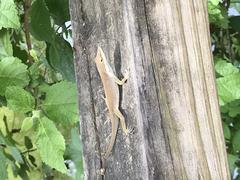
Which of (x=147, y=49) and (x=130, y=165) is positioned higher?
(x=147, y=49)

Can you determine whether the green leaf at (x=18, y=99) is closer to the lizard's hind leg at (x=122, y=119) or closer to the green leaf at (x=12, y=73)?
the green leaf at (x=12, y=73)

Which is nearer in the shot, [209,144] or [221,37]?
[209,144]

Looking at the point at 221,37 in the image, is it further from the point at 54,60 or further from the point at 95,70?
the point at 95,70

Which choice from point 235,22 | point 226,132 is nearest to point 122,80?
Result: point 226,132

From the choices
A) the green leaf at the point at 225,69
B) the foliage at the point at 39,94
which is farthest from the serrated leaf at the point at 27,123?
the green leaf at the point at 225,69

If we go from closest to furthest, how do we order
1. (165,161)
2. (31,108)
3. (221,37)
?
(165,161)
(31,108)
(221,37)

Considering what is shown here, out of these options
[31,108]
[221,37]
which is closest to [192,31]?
[31,108]
